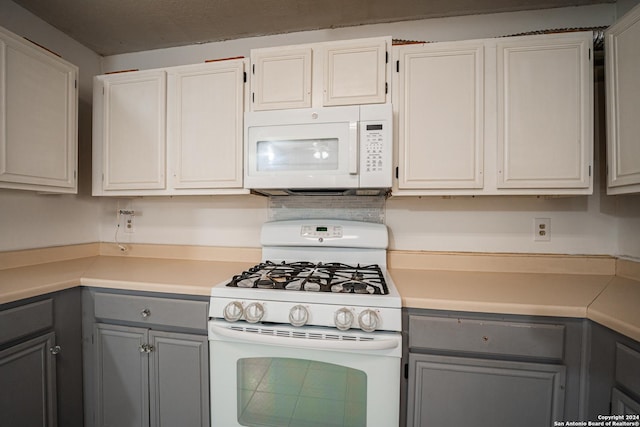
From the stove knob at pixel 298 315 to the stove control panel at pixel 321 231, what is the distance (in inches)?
21.7

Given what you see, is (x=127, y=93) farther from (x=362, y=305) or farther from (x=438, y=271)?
(x=438, y=271)

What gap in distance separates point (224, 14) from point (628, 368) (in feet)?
7.72

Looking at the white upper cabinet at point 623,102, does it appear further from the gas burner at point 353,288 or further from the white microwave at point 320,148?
the gas burner at point 353,288

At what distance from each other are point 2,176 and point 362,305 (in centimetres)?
172

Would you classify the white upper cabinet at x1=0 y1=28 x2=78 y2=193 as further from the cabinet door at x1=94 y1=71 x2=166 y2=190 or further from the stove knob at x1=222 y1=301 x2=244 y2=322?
the stove knob at x1=222 y1=301 x2=244 y2=322

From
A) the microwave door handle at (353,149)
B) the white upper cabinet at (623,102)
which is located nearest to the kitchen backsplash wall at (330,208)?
the microwave door handle at (353,149)

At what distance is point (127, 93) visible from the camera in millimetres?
1496

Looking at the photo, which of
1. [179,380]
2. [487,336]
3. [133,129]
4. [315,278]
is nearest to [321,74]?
[315,278]

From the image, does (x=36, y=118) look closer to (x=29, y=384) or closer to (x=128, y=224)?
(x=128, y=224)

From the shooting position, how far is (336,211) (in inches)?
62.2

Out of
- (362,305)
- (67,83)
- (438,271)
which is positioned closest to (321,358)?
(362,305)

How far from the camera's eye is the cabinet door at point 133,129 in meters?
1.47

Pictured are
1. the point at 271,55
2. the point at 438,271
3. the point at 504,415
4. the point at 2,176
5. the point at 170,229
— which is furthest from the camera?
the point at 170,229

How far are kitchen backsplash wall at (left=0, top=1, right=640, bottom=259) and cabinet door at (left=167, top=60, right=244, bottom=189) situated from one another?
12.8 inches
